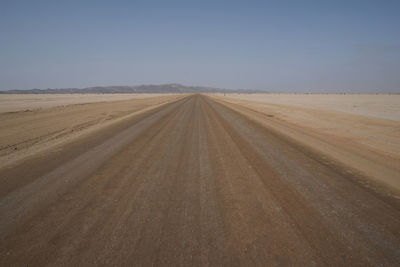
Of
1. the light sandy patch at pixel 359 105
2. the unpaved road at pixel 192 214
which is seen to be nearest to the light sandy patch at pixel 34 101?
the unpaved road at pixel 192 214

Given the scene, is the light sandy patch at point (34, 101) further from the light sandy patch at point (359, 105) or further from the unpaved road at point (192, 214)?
the light sandy patch at point (359, 105)

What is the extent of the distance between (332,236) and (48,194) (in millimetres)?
→ 4676

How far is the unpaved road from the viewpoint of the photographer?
258 cm

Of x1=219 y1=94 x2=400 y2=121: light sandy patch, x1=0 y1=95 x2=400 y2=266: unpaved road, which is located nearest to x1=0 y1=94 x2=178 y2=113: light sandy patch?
x1=0 y1=95 x2=400 y2=266: unpaved road

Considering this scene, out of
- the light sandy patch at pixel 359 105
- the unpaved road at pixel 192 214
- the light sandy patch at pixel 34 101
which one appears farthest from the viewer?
the light sandy patch at pixel 34 101

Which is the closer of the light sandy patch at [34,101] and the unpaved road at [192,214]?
the unpaved road at [192,214]

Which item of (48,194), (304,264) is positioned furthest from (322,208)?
(48,194)

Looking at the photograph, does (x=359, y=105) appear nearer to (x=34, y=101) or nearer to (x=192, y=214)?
(x=192, y=214)

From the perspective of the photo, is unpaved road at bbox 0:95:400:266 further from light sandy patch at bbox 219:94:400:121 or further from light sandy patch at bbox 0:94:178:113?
light sandy patch at bbox 0:94:178:113

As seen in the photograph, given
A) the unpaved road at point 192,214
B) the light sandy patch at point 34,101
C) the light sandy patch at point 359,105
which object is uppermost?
the light sandy patch at point 359,105

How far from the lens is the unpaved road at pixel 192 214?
8.46 feet

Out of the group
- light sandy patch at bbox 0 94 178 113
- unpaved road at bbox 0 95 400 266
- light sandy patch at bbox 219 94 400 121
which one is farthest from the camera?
light sandy patch at bbox 0 94 178 113

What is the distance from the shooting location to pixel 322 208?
3.64 m

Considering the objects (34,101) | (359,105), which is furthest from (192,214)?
(34,101)
